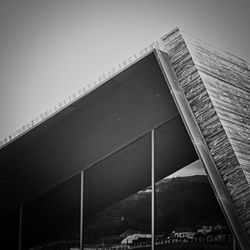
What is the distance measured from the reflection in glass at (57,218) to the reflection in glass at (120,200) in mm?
185

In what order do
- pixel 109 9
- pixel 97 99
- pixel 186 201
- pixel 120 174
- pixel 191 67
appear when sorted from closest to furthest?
pixel 191 67, pixel 97 99, pixel 186 201, pixel 120 174, pixel 109 9

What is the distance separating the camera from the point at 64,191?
8.37 meters

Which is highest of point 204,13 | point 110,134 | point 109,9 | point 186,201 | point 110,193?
point 109,9

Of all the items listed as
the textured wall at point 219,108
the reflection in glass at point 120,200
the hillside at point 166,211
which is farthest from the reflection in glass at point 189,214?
the textured wall at point 219,108

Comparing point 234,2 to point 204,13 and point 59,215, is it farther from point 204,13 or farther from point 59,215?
point 59,215

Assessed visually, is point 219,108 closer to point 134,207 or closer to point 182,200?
point 182,200

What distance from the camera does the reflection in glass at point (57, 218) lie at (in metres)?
8.25

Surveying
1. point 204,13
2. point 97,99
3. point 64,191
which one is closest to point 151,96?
point 97,99

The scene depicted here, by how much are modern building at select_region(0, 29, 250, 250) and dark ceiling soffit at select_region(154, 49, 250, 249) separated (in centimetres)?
1

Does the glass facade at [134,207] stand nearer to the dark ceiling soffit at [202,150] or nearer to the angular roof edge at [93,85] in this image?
the dark ceiling soffit at [202,150]

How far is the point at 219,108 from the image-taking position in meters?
6.04

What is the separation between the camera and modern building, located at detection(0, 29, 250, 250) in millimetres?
5953

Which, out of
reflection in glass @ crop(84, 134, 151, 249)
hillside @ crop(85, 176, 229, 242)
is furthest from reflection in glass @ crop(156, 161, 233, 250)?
reflection in glass @ crop(84, 134, 151, 249)

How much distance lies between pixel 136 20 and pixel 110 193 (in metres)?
4.01
